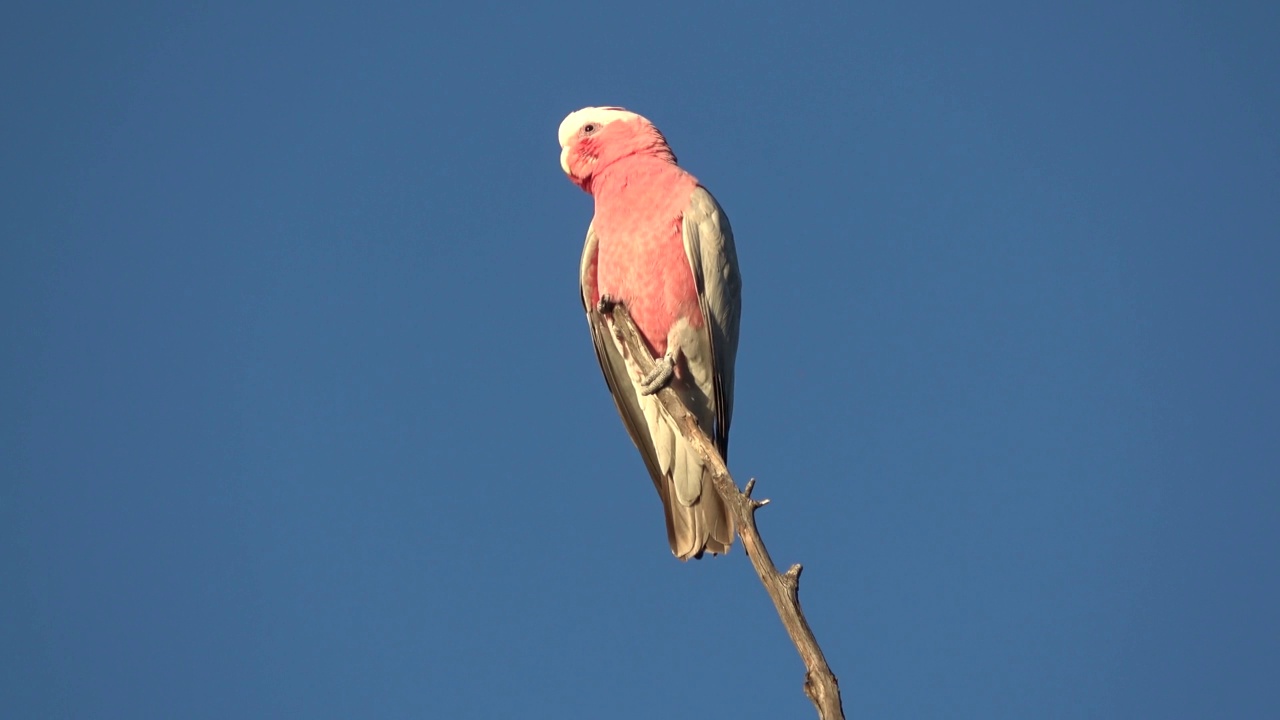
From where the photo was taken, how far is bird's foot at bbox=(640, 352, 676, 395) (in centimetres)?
857

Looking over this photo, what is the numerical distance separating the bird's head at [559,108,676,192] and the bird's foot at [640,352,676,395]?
197cm

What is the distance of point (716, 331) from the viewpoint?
900cm

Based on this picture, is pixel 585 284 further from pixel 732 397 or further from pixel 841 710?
pixel 841 710

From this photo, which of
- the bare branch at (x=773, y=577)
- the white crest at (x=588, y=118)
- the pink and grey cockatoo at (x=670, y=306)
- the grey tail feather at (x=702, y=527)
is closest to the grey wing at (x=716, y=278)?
the pink and grey cockatoo at (x=670, y=306)

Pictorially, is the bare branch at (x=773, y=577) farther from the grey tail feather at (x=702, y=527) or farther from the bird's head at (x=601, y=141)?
the bird's head at (x=601, y=141)

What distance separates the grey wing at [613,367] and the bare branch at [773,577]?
1.15 metres

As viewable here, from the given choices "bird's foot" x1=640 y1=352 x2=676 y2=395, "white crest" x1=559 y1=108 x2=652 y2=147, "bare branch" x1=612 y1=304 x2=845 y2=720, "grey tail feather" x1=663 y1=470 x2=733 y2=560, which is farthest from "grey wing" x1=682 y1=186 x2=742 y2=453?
"white crest" x1=559 y1=108 x2=652 y2=147

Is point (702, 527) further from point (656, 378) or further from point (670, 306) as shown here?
point (670, 306)

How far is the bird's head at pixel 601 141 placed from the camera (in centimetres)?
968

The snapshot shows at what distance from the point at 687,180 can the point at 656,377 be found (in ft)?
5.58

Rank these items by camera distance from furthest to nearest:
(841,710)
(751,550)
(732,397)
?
(732,397)
(751,550)
(841,710)

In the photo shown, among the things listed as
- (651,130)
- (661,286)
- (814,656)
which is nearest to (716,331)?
(661,286)

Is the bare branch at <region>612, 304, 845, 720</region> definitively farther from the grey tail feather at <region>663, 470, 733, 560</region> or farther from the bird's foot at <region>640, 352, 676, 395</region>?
the grey tail feather at <region>663, 470, 733, 560</region>

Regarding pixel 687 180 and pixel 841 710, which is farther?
pixel 687 180
